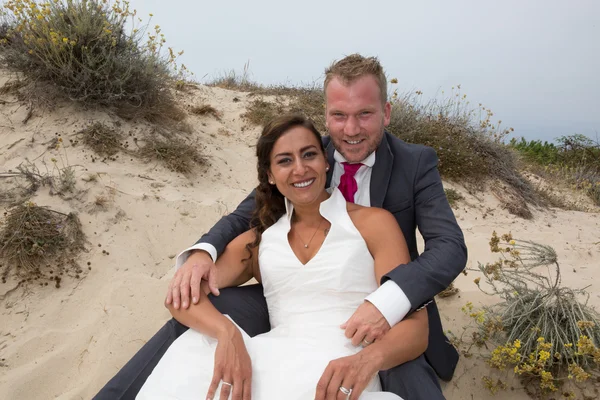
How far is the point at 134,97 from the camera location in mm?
5953

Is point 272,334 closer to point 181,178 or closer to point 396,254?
point 396,254

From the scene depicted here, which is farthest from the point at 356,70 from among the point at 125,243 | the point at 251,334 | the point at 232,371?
the point at 125,243

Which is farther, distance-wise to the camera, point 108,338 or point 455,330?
point 455,330

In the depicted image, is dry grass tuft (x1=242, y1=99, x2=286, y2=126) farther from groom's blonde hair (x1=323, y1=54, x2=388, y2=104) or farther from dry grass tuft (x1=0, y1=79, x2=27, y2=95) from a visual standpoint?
groom's blonde hair (x1=323, y1=54, x2=388, y2=104)

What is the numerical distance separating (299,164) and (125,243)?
8.45 feet

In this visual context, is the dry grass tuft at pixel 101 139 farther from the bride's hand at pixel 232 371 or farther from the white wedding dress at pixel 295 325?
the bride's hand at pixel 232 371

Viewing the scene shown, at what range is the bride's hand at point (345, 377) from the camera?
6.18 feet

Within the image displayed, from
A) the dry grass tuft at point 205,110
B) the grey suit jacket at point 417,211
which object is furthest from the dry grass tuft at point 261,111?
the grey suit jacket at point 417,211

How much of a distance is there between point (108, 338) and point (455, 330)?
8.43 feet

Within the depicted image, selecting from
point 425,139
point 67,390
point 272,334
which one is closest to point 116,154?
point 67,390

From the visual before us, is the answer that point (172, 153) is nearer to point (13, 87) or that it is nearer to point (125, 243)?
point (125, 243)

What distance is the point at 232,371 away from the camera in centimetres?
205

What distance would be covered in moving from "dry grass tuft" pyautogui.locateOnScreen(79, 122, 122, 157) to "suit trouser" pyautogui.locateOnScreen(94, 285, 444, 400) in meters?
3.28

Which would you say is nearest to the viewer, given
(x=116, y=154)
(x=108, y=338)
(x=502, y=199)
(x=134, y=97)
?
(x=108, y=338)
